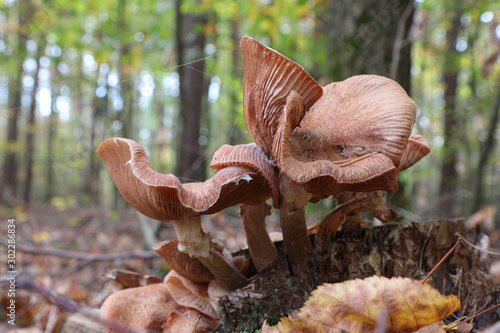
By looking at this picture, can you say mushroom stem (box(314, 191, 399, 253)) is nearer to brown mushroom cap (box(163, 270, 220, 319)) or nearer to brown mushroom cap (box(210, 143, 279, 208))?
brown mushroom cap (box(210, 143, 279, 208))

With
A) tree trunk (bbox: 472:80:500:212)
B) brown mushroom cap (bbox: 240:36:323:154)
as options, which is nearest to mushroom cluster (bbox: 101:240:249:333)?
brown mushroom cap (bbox: 240:36:323:154)

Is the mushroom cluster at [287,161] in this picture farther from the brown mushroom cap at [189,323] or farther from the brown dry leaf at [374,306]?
the brown dry leaf at [374,306]

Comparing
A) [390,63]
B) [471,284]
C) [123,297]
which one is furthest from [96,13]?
[471,284]

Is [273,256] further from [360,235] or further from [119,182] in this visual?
[119,182]

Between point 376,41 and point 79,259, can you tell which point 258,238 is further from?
point 79,259

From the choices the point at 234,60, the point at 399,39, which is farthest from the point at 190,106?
the point at 399,39

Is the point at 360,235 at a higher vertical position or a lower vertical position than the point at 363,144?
lower
